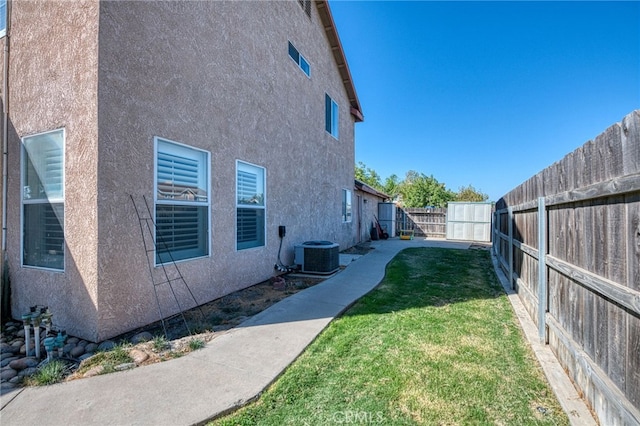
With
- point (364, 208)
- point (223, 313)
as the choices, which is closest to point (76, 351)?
point (223, 313)

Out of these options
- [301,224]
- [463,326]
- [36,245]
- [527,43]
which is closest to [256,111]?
[301,224]

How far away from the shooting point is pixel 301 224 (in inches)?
335

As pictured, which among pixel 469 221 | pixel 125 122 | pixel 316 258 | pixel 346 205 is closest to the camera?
pixel 125 122

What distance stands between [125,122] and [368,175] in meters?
39.2

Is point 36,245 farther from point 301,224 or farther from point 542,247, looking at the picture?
point 542,247

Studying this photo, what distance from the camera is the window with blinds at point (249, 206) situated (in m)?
5.92

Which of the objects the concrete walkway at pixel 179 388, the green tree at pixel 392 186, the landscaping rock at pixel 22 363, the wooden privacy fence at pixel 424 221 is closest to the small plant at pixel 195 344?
the concrete walkway at pixel 179 388

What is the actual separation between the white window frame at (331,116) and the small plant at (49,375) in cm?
923

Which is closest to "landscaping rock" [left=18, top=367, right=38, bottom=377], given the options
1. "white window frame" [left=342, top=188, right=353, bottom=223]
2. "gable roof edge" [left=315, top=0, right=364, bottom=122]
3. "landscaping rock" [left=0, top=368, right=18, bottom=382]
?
"landscaping rock" [left=0, top=368, right=18, bottom=382]

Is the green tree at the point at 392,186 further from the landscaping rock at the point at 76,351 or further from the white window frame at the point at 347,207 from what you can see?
the landscaping rock at the point at 76,351

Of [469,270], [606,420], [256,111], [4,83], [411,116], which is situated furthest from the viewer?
[411,116]

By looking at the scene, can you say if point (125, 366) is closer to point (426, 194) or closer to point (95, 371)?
point (95, 371)

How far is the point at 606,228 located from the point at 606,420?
1.29m

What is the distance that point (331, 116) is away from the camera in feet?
37.1
